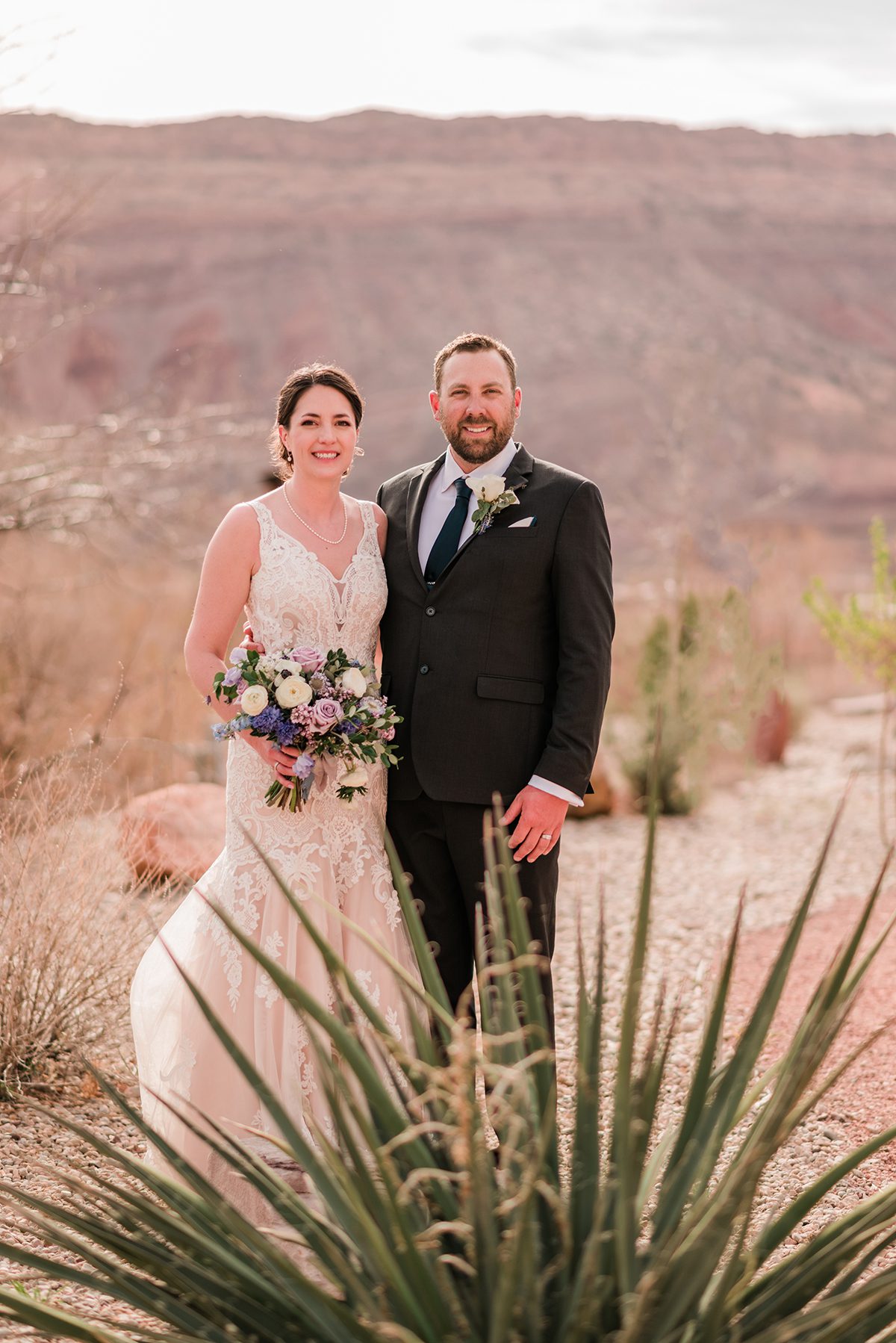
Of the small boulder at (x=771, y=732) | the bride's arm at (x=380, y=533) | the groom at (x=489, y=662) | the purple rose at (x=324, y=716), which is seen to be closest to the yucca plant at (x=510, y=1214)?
the purple rose at (x=324, y=716)

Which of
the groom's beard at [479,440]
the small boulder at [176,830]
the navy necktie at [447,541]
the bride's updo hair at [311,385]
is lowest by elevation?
the small boulder at [176,830]

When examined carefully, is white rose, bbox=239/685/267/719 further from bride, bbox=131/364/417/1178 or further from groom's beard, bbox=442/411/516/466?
groom's beard, bbox=442/411/516/466

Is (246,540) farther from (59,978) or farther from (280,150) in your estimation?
(280,150)

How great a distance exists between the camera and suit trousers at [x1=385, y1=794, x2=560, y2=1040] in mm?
3654

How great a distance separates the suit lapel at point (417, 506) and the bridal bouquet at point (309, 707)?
1.29ft

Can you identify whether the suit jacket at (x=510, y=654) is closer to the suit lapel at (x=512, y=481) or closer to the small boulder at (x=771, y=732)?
the suit lapel at (x=512, y=481)

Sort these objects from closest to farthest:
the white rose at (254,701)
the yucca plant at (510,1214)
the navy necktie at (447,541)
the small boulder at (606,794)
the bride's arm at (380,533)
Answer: the yucca plant at (510,1214), the white rose at (254,701), the navy necktie at (447,541), the bride's arm at (380,533), the small boulder at (606,794)

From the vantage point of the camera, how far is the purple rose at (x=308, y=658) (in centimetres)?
344

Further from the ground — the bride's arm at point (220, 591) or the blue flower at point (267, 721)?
the bride's arm at point (220, 591)

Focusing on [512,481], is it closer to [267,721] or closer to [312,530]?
[312,530]

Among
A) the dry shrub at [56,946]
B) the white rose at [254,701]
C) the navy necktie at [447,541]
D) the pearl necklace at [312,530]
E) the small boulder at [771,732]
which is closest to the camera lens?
the white rose at [254,701]

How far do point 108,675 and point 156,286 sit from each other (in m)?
35.8

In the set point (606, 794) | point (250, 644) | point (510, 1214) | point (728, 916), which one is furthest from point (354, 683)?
point (606, 794)

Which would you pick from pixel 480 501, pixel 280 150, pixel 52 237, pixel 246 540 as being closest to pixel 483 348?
pixel 480 501
